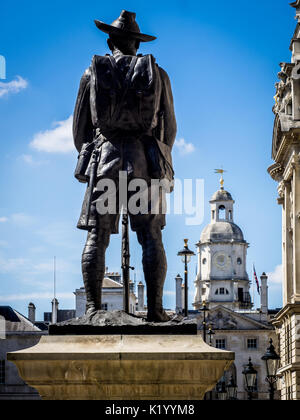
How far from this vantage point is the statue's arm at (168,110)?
9484 millimetres

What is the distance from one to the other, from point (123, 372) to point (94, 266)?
4.56ft

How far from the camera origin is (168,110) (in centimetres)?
953

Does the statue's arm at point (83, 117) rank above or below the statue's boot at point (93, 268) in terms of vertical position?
above

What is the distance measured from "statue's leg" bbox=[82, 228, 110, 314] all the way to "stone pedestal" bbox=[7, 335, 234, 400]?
1007 mm

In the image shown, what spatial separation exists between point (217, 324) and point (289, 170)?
54.6m

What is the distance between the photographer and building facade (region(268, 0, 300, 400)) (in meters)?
48.7

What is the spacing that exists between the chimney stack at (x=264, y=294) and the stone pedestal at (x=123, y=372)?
344 feet

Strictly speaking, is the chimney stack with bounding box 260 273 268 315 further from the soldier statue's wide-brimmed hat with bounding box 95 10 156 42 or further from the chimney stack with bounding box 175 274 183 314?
the soldier statue's wide-brimmed hat with bounding box 95 10 156 42

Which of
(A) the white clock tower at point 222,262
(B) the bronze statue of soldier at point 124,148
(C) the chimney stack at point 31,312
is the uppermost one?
(A) the white clock tower at point 222,262

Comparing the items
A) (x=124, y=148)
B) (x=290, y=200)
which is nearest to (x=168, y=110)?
(x=124, y=148)

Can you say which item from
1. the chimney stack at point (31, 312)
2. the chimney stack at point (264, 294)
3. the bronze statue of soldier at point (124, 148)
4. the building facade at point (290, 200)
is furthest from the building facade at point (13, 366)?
the bronze statue of soldier at point (124, 148)

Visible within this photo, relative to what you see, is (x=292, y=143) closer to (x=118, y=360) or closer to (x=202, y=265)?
(x=118, y=360)

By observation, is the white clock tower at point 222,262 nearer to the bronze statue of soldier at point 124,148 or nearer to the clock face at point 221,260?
the clock face at point 221,260
